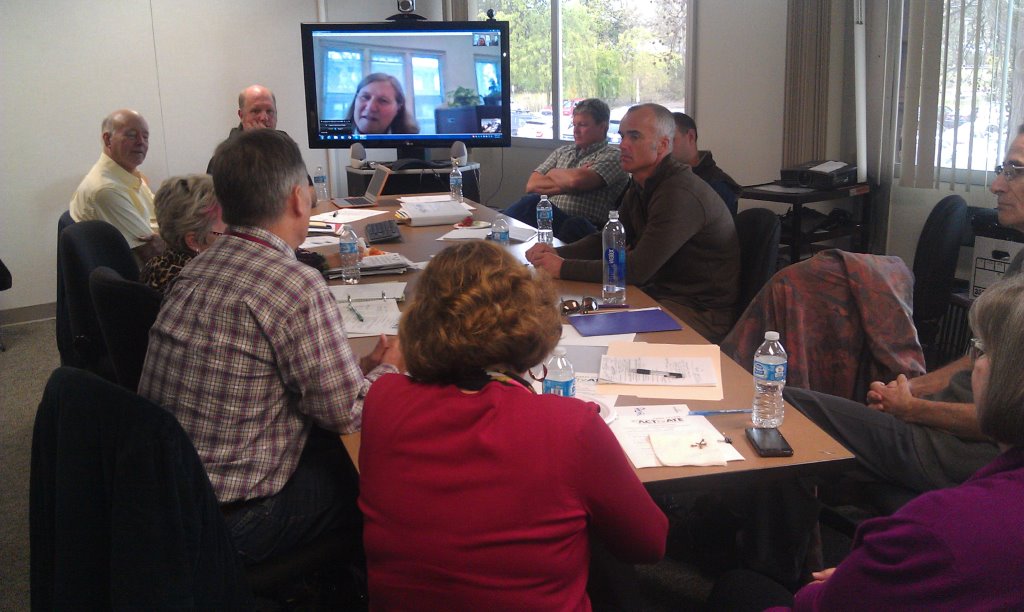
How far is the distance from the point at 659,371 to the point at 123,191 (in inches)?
108

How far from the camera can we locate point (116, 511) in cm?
119

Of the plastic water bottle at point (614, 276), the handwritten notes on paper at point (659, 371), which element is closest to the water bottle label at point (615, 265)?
the plastic water bottle at point (614, 276)

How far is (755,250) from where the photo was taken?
9.09 feet

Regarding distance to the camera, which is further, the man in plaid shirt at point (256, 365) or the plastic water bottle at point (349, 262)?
the plastic water bottle at point (349, 262)

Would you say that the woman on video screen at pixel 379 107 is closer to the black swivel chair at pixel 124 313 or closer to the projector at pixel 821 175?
the projector at pixel 821 175

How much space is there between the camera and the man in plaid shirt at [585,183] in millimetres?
4258

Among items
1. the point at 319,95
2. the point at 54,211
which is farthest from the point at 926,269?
the point at 54,211

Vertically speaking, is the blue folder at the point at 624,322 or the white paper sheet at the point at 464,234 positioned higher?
the white paper sheet at the point at 464,234

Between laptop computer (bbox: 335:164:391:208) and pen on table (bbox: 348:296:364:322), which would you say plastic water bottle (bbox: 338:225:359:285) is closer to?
pen on table (bbox: 348:296:364:322)

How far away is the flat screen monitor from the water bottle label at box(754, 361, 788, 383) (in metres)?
3.69

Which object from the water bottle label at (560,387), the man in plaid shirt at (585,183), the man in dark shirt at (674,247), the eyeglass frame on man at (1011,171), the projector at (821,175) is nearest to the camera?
the water bottle label at (560,387)

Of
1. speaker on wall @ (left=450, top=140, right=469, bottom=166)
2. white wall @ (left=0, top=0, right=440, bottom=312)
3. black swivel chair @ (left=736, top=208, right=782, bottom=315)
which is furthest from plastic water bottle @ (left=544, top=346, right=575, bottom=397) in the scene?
white wall @ (left=0, top=0, right=440, bottom=312)

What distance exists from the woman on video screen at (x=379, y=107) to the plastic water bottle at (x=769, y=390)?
3.85m

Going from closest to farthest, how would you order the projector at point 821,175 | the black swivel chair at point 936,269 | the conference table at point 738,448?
the conference table at point 738,448 → the black swivel chair at point 936,269 → the projector at point 821,175
